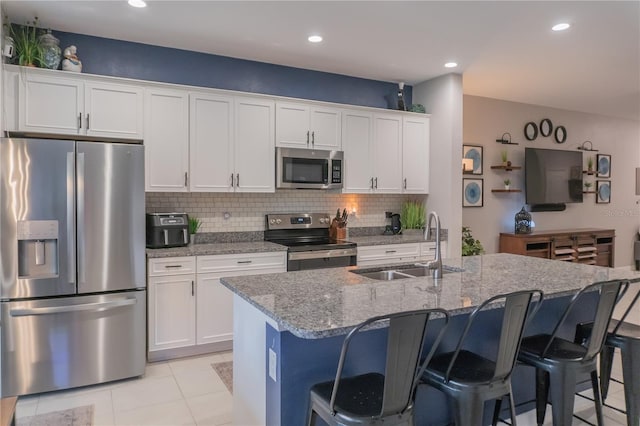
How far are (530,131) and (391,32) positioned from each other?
4.02m

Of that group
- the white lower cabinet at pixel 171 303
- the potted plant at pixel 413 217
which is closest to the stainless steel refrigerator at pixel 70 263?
the white lower cabinet at pixel 171 303

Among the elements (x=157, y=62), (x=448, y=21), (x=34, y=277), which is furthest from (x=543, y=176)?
(x=34, y=277)

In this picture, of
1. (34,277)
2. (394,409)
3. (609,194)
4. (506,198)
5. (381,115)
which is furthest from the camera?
(609,194)

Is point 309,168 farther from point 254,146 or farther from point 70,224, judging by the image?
point 70,224

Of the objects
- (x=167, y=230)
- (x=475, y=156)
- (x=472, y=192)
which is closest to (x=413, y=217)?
(x=472, y=192)

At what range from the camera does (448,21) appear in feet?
11.1

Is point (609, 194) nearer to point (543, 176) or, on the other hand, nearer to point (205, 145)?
point (543, 176)

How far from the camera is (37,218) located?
9.57 feet

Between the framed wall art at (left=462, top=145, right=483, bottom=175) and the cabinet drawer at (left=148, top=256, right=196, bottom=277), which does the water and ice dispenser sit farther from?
the framed wall art at (left=462, top=145, right=483, bottom=175)

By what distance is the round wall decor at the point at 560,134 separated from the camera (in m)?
6.98

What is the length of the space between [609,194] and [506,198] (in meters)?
2.69

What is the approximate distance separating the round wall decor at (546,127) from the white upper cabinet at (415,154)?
2.79m

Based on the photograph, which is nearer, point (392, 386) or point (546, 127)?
point (392, 386)

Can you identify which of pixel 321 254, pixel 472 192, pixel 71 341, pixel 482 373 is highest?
pixel 472 192
